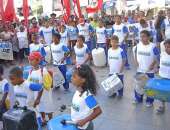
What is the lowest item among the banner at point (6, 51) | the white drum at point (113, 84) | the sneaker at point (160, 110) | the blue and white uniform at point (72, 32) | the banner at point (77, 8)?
the sneaker at point (160, 110)

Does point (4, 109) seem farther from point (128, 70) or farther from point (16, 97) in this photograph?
point (128, 70)

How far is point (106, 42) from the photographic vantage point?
13.3m

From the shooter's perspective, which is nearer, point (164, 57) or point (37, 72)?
point (37, 72)

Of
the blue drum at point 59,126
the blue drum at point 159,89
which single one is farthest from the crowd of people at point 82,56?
the blue drum at point 159,89

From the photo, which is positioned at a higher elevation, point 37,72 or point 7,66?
point 37,72

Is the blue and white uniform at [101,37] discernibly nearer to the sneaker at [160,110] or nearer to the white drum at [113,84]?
the white drum at [113,84]

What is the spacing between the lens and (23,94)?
5.80 metres

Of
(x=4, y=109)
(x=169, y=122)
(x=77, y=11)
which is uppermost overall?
(x=77, y=11)

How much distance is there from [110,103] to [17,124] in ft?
12.5

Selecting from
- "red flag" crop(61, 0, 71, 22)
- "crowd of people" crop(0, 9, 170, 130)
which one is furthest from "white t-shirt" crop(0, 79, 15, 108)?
"red flag" crop(61, 0, 71, 22)

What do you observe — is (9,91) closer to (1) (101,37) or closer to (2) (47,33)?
(1) (101,37)

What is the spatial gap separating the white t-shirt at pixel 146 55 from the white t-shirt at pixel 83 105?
11.5 ft

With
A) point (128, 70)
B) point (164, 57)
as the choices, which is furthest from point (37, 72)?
point (128, 70)

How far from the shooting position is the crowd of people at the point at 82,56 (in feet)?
14.3
